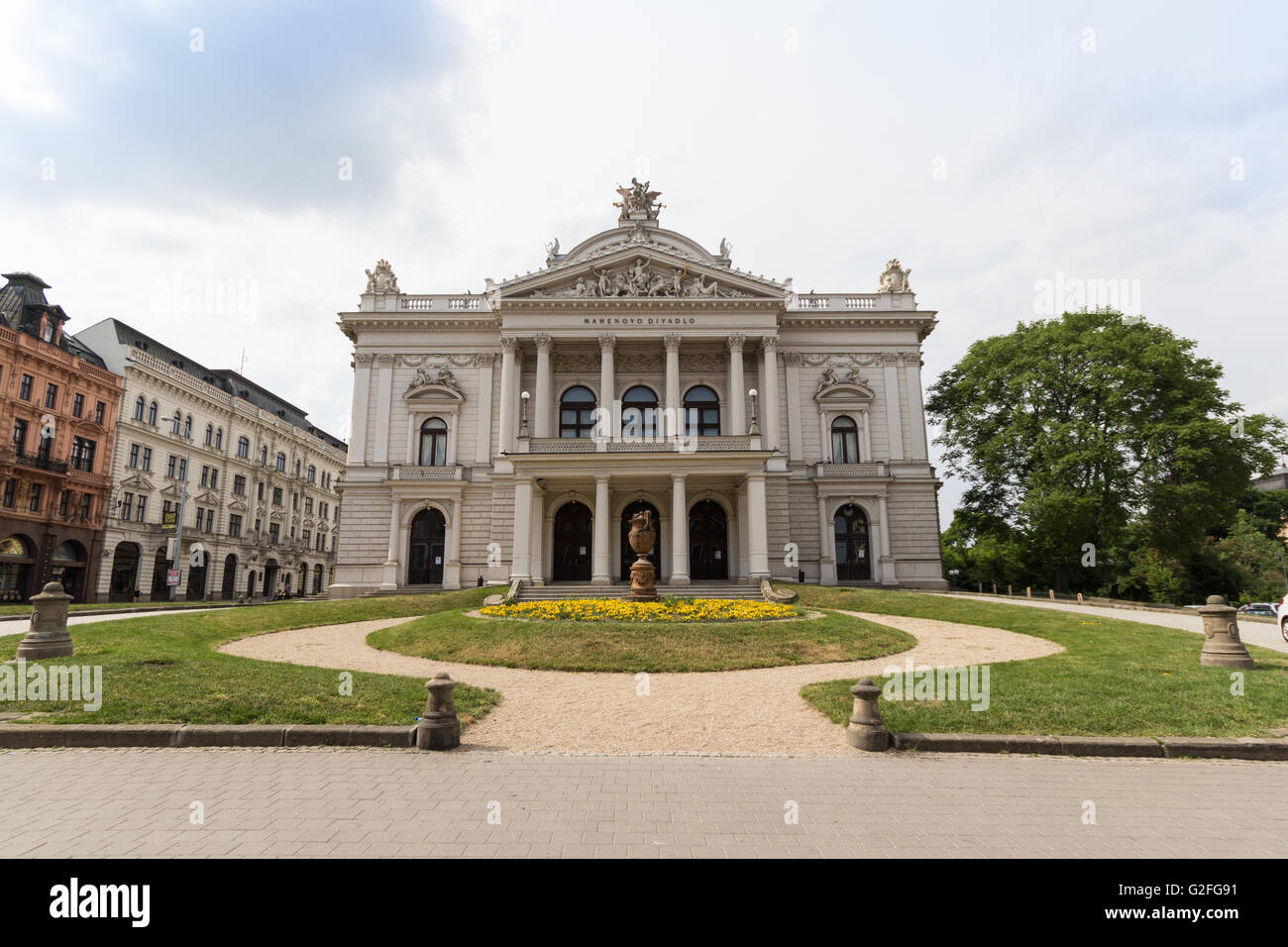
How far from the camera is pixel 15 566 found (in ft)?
124

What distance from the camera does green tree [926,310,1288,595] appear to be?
102 ft

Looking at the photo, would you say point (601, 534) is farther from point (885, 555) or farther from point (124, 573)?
point (124, 573)

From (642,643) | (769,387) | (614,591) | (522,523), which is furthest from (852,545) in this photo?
(642,643)

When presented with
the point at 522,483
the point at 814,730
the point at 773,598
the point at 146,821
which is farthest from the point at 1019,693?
the point at 522,483

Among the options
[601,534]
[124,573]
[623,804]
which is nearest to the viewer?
[623,804]

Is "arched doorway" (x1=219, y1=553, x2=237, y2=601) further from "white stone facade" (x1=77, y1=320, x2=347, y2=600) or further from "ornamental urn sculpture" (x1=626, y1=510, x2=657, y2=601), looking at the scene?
"ornamental urn sculpture" (x1=626, y1=510, x2=657, y2=601)

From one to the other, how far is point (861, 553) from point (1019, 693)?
2604cm

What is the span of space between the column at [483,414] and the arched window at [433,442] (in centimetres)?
127

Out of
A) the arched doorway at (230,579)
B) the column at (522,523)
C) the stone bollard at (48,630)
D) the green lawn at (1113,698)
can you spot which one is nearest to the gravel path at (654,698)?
the green lawn at (1113,698)

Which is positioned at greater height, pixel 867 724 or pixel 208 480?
pixel 208 480

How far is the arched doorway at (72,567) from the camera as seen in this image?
40.3 metres

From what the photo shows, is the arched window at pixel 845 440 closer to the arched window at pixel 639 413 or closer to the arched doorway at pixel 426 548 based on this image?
the arched window at pixel 639 413

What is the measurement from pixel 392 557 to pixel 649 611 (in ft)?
67.6

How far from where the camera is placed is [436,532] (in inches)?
1411
